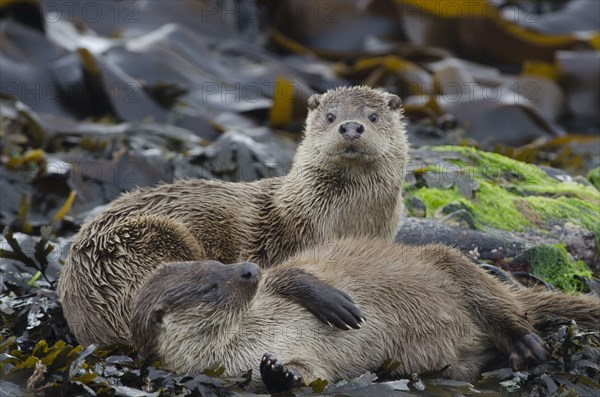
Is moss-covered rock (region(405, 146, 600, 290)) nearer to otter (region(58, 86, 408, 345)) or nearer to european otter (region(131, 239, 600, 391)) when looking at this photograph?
otter (region(58, 86, 408, 345))

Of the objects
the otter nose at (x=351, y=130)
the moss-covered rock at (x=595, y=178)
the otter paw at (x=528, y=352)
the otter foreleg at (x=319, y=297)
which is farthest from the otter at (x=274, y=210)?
the moss-covered rock at (x=595, y=178)

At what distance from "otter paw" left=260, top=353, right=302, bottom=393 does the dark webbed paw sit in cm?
42

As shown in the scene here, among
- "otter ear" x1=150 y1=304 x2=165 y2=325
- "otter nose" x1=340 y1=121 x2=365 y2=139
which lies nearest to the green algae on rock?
"otter nose" x1=340 y1=121 x2=365 y2=139

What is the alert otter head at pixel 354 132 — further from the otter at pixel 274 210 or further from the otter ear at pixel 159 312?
Answer: the otter ear at pixel 159 312

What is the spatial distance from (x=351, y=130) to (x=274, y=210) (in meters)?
0.72

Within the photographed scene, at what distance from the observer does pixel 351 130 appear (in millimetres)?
5785

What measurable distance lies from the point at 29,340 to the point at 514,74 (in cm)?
815

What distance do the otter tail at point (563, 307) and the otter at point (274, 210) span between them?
106cm

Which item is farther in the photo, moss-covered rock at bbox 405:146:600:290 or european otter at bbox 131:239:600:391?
moss-covered rock at bbox 405:146:600:290

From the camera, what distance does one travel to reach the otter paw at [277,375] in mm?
4168

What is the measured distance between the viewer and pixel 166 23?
38.5ft

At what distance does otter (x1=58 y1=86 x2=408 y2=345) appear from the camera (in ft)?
17.0

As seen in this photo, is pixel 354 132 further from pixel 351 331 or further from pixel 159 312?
pixel 159 312

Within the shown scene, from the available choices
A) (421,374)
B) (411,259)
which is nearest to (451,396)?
(421,374)
